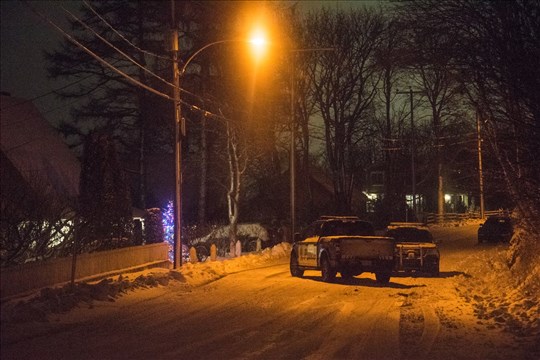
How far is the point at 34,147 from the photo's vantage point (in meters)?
33.2

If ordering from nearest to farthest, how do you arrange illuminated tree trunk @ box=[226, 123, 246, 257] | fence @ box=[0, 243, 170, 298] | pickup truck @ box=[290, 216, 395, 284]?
fence @ box=[0, 243, 170, 298], pickup truck @ box=[290, 216, 395, 284], illuminated tree trunk @ box=[226, 123, 246, 257]

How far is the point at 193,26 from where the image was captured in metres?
42.0

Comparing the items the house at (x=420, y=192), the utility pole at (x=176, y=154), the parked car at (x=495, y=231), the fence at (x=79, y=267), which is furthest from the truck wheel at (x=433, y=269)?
the house at (x=420, y=192)

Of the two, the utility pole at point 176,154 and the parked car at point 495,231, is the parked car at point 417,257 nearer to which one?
the utility pole at point 176,154

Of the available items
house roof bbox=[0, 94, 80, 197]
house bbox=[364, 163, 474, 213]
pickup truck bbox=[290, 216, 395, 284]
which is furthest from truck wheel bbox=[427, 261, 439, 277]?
house bbox=[364, 163, 474, 213]

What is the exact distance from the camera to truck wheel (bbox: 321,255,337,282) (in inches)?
836

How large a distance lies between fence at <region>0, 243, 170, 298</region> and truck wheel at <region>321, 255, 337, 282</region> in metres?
5.47

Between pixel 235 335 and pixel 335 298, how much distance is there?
5.93 m

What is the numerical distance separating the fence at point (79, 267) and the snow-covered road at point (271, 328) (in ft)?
3.92

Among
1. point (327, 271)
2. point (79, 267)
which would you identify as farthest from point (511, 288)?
point (79, 267)

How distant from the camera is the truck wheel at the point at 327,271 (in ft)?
69.7

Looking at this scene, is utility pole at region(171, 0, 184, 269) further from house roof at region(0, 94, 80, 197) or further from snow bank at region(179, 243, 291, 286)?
house roof at region(0, 94, 80, 197)

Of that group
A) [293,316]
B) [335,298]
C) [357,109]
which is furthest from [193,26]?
[293,316]

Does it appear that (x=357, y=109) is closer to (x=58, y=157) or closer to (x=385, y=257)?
(x=58, y=157)
